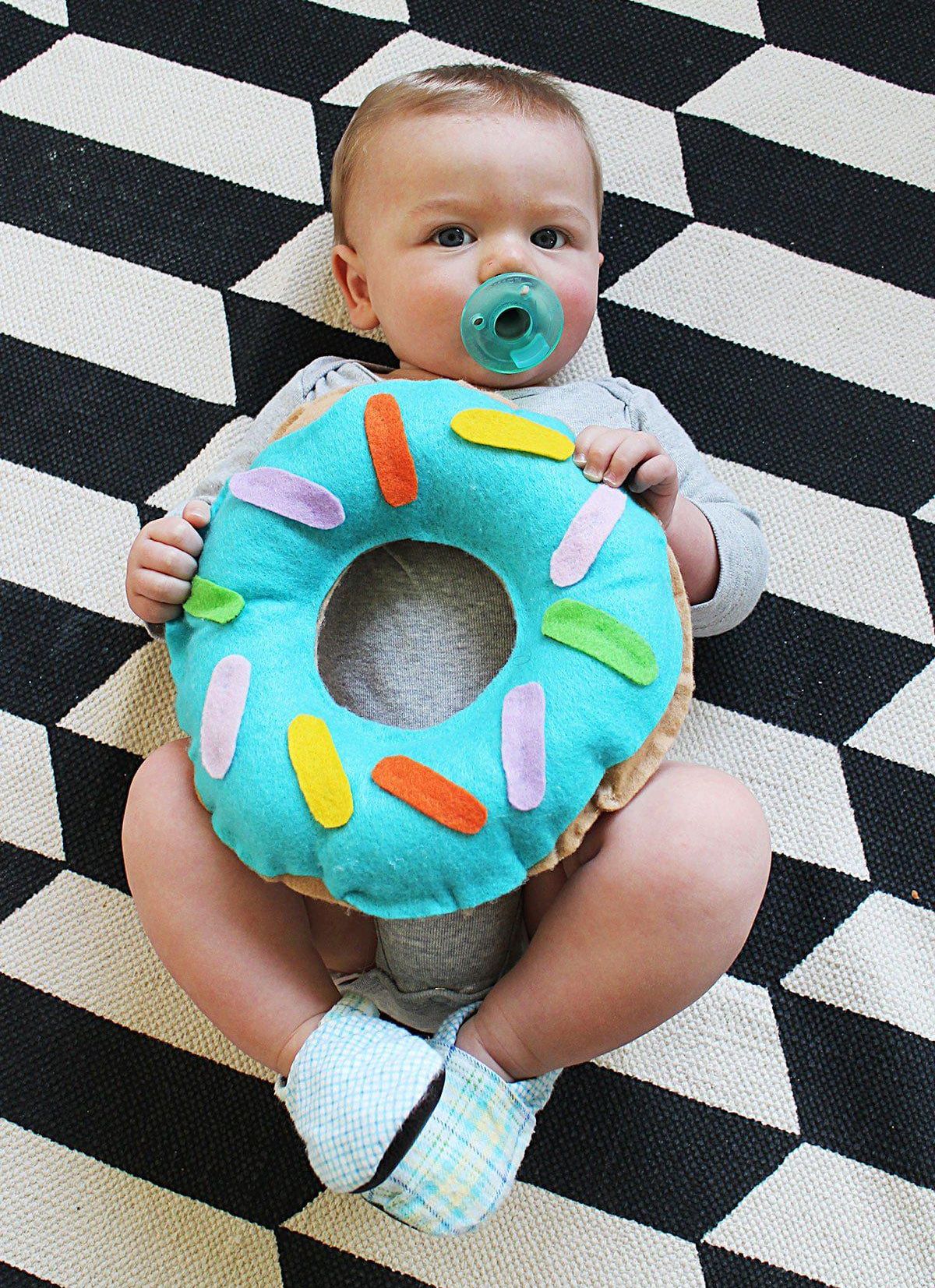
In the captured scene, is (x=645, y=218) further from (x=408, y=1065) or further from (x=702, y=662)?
(x=408, y=1065)

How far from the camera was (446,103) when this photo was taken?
880 millimetres

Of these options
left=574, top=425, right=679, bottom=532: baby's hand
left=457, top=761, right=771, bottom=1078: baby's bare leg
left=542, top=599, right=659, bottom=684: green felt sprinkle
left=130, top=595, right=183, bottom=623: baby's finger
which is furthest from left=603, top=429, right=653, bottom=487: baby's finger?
left=130, top=595, right=183, bottom=623: baby's finger

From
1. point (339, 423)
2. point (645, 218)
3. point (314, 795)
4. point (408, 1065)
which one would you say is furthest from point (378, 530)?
point (645, 218)

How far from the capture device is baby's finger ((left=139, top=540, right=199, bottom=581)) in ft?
2.53

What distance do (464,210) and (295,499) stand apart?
11.3 inches

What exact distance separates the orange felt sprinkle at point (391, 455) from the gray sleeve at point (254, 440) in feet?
0.61

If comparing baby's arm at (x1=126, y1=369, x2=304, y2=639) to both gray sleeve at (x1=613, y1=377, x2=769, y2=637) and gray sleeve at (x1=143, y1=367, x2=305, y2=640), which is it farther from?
gray sleeve at (x1=613, y1=377, x2=769, y2=637)

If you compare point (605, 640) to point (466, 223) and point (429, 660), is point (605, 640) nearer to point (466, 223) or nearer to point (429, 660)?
point (429, 660)

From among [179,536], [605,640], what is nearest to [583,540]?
[605,640]

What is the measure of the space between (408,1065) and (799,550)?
1.84 ft

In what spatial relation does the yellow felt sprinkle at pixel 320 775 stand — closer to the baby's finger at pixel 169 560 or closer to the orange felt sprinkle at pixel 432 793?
the orange felt sprinkle at pixel 432 793

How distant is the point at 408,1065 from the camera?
70 centimetres

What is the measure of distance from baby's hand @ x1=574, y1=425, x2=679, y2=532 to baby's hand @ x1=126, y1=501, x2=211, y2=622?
0.90ft

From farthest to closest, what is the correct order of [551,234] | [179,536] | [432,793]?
[551,234]
[179,536]
[432,793]
